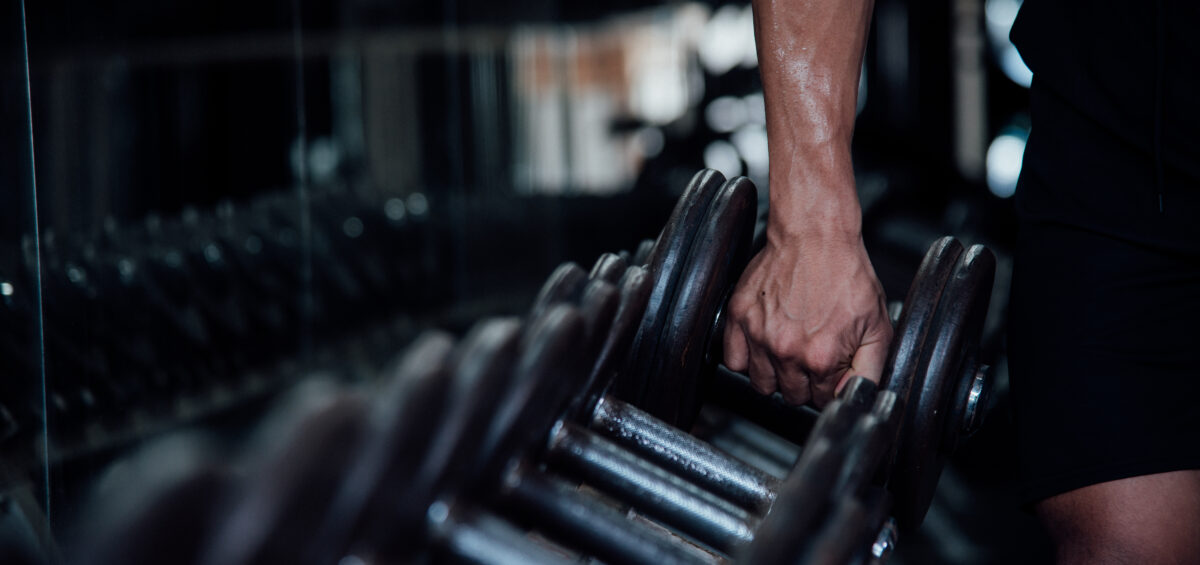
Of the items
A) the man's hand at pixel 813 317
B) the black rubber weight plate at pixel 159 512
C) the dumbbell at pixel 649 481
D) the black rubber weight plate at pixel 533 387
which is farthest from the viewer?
the man's hand at pixel 813 317

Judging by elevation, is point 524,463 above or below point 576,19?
below

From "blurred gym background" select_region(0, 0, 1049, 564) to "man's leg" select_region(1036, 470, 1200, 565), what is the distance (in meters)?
0.47

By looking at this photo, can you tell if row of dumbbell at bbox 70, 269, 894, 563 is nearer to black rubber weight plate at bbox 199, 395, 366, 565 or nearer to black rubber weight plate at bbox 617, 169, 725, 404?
black rubber weight plate at bbox 199, 395, 366, 565

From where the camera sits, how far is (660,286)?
78 cm

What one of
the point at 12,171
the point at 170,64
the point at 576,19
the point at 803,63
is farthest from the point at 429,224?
the point at 576,19

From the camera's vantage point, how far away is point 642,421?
0.69 metres

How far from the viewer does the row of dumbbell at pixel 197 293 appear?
1.04 metres

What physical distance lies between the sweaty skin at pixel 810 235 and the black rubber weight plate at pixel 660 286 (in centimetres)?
9

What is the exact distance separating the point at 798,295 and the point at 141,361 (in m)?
1.06

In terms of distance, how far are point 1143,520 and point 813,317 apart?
337 mm

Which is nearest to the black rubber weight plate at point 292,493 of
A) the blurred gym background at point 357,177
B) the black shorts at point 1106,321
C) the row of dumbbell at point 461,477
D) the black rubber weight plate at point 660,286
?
the row of dumbbell at point 461,477

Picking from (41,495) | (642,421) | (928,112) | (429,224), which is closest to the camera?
(642,421)

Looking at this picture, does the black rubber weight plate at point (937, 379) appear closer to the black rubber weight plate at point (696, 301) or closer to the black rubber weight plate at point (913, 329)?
the black rubber weight plate at point (913, 329)

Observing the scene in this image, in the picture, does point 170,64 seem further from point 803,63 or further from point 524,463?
point 524,463
